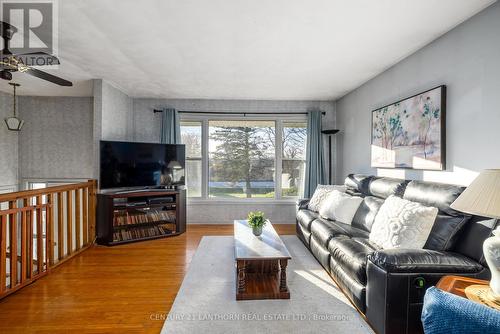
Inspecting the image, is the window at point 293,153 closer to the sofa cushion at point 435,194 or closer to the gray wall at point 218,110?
the gray wall at point 218,110

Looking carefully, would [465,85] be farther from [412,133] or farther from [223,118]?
[223,118]

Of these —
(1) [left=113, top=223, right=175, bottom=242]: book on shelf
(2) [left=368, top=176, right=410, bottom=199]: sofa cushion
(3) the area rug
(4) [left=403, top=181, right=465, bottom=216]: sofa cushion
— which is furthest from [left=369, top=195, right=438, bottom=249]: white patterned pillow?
(1) [left=113, top=223, right=175, bottom=242]: book on shelf

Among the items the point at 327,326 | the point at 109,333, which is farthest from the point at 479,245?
the point at 109,333

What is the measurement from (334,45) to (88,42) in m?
2.69

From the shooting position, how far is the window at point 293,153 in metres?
5.10

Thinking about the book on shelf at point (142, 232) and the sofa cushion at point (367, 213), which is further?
the book on shelf at point (142, 232)

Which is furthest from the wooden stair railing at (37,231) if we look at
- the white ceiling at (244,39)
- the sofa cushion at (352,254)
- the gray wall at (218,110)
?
the sofa cushion at (352,254)

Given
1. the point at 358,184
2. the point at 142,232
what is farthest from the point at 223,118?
the point at 358,184

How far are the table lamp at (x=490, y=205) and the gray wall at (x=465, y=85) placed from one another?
0.94 m

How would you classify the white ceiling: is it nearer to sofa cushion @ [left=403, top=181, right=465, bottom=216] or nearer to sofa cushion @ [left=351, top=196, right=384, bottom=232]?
sofa cushion @ [left=403, top=181, right=465, bottom=216]

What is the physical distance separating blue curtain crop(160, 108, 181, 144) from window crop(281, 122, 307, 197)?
217 centimetres

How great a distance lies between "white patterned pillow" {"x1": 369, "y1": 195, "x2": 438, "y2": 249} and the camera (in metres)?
2.01

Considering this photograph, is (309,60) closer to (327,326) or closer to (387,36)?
(387,36)

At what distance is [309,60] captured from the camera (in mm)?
3082
